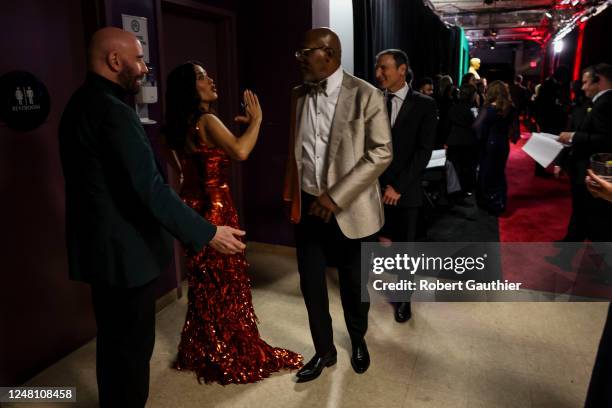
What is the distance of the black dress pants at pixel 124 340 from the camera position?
1536 millimetres

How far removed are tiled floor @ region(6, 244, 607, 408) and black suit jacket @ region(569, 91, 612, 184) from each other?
952mm

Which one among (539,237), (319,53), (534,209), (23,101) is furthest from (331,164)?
(534,209)

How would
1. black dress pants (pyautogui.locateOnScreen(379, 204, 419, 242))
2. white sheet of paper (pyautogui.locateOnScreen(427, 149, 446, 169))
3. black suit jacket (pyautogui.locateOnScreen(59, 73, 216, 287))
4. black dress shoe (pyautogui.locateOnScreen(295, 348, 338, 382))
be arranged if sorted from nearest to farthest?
black suit jacket (pyautogui.locateOnScreen(59, 73, 216, 287)) < black dress shoe (pyautogui.locateOnScreen(295, 348, 338, 382)) < black dress pants (pyautogui.locateOnScreen(379, 204, 419, 242)) < white sheet of paper (pyautogui.locateOnScreen(427, 149, 446, 169))

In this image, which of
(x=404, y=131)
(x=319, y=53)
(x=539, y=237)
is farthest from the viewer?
(x=539, y=237)

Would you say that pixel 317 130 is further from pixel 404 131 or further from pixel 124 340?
pixel 124 340

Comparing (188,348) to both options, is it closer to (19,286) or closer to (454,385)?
(19,286)

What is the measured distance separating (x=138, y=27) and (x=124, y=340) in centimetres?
188

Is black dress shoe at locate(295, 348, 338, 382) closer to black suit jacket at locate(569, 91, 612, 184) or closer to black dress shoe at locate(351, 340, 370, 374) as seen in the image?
black dress shoe at locate(351, 340, 370, 374)

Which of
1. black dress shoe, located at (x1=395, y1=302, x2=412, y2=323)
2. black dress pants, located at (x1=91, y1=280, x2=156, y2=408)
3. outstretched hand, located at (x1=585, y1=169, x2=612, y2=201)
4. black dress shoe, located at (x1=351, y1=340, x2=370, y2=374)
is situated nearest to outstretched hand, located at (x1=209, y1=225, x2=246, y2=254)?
black dress pants, located at (x1=91, y1=280, x2=156, y2=408)

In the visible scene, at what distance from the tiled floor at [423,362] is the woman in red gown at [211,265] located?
94 millimetres

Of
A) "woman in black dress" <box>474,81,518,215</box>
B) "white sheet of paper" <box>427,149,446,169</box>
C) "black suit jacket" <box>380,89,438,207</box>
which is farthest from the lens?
"woman in black dress" <box>474,81,518,215</box>

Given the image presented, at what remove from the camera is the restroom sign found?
209 centimetres

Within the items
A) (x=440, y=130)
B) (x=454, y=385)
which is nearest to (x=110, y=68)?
(x=454, y=385)

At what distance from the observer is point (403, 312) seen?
2.92 m
